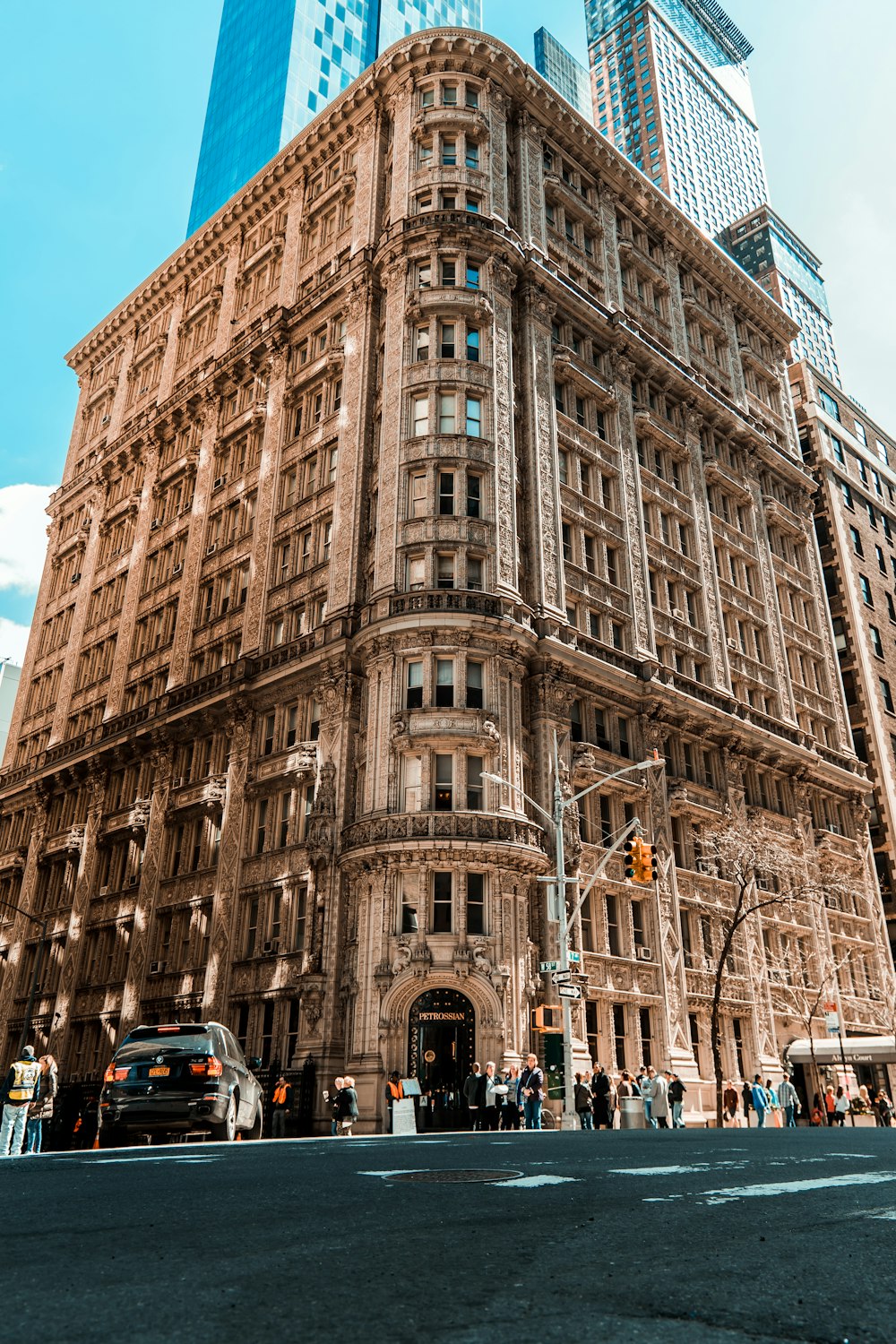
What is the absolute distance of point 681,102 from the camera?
169500mm

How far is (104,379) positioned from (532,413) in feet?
131

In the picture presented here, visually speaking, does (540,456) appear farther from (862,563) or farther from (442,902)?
(862,563)

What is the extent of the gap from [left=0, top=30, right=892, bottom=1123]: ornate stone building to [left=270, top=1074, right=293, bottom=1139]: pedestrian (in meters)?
1.76

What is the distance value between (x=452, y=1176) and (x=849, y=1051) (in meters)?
38.9

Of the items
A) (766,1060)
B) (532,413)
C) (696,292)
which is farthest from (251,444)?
(766,1060)

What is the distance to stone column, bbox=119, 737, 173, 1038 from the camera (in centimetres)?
4528

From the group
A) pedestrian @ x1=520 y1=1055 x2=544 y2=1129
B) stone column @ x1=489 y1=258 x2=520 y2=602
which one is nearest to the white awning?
pedestrian @ x1=520 y1=1055 x2=544 y2=1129

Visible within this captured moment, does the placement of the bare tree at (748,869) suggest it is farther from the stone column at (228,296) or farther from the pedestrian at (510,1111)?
the stone column at (228,296)

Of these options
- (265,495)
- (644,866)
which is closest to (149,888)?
(265,495)

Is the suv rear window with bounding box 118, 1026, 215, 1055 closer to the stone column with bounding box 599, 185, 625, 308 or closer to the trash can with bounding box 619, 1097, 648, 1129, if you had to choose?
the trash can with bounding box 619, 1097, 648, 1129

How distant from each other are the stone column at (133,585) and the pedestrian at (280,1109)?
2674 cm

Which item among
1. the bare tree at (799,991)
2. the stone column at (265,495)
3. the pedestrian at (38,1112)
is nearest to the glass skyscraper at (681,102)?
the stone column at (265,495)

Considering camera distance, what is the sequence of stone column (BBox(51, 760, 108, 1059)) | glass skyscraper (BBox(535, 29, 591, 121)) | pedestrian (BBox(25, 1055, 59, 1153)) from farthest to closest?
glass skyscraper (BBox(535, 29, 591, 121))
stone column (BBox(51, 760, 108, 1059))
pedestrian (BBox(25, 1055, 59, 1153))

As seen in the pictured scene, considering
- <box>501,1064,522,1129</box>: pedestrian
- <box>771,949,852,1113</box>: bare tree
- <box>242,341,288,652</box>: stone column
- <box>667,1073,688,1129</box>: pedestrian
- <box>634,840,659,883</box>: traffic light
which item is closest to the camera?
<box>634,840,659,883</box>: traffic light
